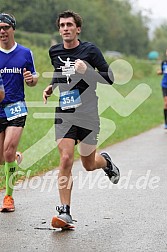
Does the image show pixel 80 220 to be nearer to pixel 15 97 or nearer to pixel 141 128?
pixel 15 97

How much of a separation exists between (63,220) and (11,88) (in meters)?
1.87

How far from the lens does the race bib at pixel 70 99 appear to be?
7.44 metres

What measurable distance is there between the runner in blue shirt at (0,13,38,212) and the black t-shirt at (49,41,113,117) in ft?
2.45

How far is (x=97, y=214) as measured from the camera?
8.01m

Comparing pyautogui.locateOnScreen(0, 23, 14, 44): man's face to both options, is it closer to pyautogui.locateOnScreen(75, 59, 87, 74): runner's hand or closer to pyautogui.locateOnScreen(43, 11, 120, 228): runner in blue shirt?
pyautogui.locateOnScreen(43, 11, 120, 228): runner in blue shirt

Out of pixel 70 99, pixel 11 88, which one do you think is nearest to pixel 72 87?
pixel 70 99

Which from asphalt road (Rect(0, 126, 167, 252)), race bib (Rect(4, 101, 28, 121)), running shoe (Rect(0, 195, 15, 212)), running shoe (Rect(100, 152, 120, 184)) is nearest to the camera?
asphalt road (Rect(0, 126, 167, 252))

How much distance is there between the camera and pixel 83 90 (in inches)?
296

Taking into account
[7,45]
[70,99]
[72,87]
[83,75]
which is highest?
[7,45]

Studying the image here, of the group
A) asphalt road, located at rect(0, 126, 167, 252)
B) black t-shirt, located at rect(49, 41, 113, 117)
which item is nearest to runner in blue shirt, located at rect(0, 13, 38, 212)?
asphalt road, located at rect(0, 126, 167, 252)

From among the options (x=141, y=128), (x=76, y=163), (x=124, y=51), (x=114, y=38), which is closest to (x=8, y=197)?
(x=76, y=163)

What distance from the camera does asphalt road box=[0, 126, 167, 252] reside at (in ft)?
21.6

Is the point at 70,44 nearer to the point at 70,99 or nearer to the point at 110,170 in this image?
the point at 70,99

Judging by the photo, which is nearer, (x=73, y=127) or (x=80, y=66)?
(x=80, y=66)
